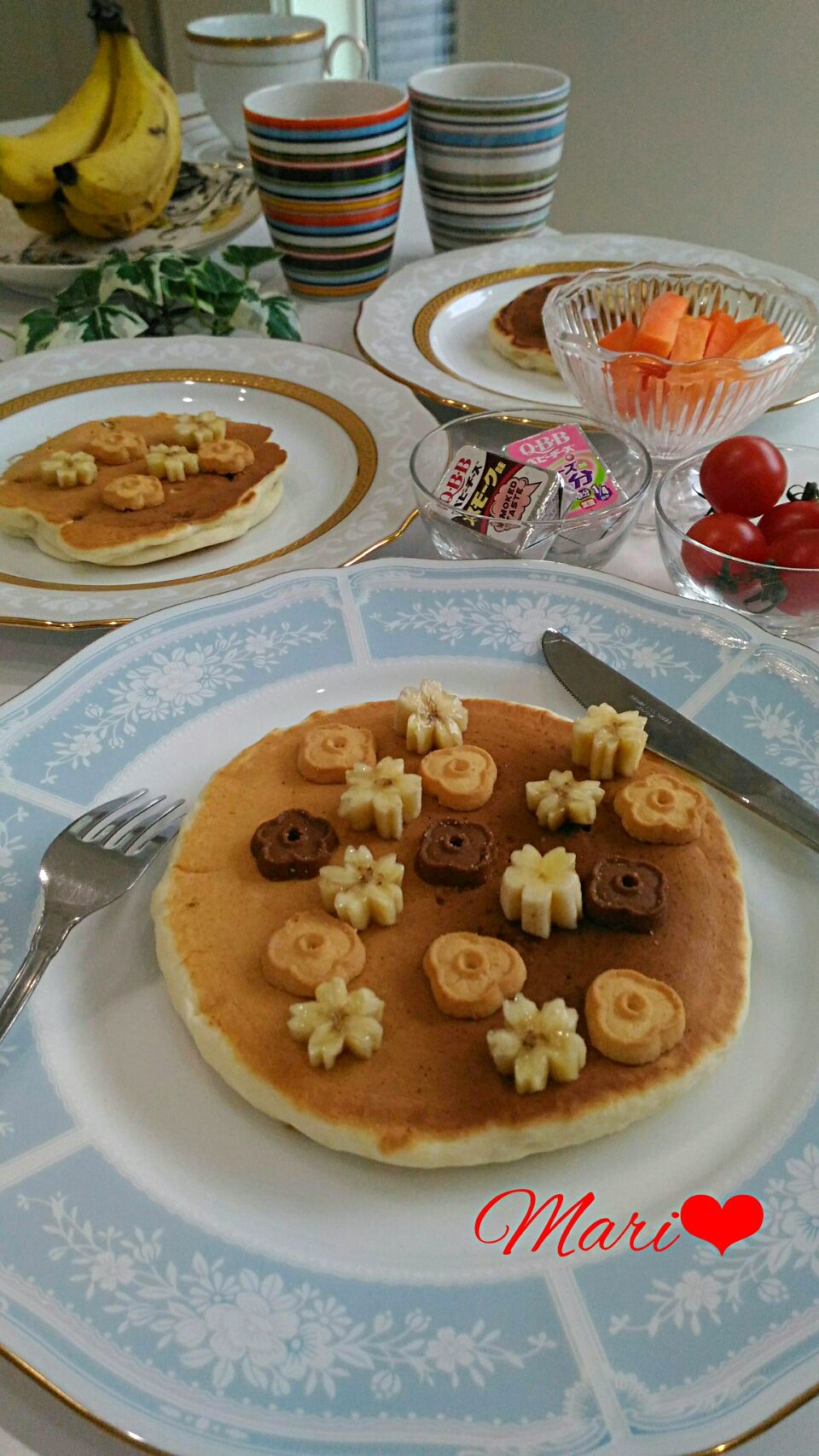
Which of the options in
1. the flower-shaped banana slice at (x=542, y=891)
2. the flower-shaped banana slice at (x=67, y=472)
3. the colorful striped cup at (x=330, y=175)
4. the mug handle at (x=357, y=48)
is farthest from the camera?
the mug handle at (x=357, y=48)

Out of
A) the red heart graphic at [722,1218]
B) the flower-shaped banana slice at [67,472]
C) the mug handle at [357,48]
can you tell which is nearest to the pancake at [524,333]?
the flower-shaped banana slice at [67,472]

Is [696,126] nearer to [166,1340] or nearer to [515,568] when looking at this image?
[515,568]

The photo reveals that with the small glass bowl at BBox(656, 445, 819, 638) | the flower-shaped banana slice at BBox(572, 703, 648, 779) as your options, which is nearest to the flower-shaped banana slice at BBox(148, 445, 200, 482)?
the small glass bowl at BBox(656, 445, 819, 638)

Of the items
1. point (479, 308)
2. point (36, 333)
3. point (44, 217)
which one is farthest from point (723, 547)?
point (44, 217)

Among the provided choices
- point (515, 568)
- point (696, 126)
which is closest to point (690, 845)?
point (515, 568)

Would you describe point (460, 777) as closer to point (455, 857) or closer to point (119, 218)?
point (455, 857)

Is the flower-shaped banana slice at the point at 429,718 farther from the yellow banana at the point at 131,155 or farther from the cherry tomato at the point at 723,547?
the yellow banana at the point at 131,155
